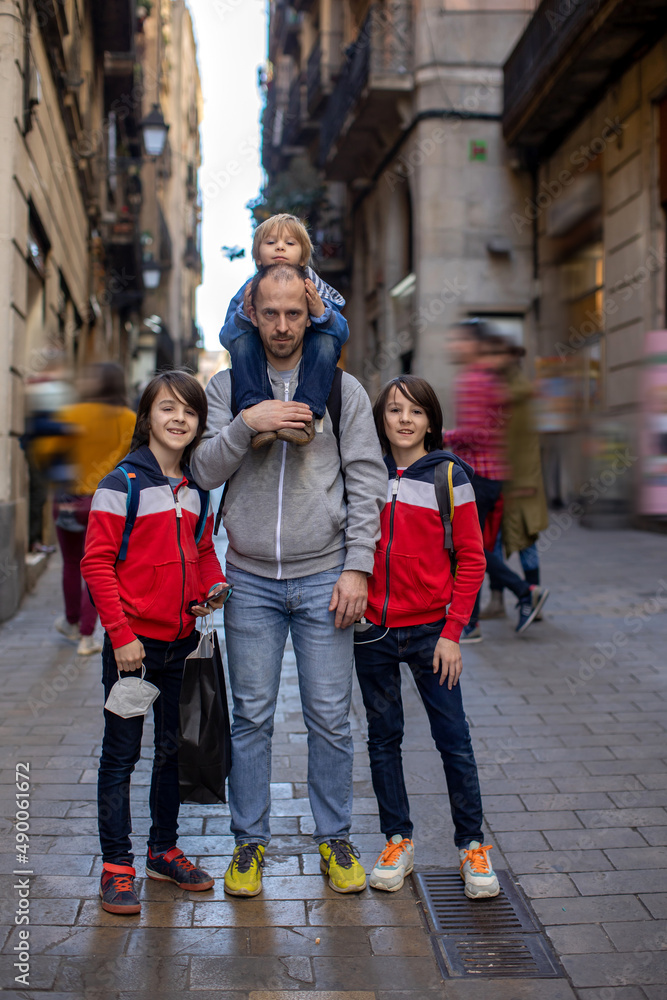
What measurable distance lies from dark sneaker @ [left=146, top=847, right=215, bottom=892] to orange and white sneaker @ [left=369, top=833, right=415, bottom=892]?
539mm

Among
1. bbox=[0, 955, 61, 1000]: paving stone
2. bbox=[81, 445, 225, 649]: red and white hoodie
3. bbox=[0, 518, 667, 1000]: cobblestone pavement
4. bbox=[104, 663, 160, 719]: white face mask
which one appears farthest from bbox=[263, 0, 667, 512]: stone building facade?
bbox=[0, 955, 61, 1000]: paving stone

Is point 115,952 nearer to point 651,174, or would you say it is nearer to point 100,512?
point 100,512

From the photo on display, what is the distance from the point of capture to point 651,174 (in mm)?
11664

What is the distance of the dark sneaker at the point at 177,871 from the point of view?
2.99m

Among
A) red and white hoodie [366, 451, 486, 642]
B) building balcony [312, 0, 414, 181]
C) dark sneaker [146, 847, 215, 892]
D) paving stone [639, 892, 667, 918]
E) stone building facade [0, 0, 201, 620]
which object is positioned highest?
building balcony [312, 0, 414, 181]

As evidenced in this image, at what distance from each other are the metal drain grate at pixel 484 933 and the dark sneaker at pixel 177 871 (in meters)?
0.70

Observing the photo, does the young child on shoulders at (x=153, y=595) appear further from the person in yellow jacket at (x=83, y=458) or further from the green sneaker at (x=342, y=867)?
the person in yellow jacket at (x=83, y=458)

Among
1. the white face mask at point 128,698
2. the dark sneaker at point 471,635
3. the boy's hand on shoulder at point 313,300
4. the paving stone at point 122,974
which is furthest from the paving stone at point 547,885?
the dark sneaker at point 471,635

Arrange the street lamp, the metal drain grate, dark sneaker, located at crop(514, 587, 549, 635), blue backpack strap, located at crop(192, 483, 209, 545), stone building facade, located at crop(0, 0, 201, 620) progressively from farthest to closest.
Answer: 1. the street lamp
2. stone building facade, located at crop(0, 0, 201, 620)
3. dark sneaker, located at crop(514, 587, 549, 635)
4. blue backpack strap, located at crop(192, 483, 209, 545)
5. the metal drain grate

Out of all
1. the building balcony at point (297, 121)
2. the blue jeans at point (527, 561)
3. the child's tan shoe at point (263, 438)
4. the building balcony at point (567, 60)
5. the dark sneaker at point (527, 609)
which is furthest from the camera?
the building balcony at point (297, 121)

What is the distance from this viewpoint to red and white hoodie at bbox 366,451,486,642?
3.00 m

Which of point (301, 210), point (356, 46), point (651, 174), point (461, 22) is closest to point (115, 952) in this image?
point (651, 174)

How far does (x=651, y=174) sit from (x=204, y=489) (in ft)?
34.3

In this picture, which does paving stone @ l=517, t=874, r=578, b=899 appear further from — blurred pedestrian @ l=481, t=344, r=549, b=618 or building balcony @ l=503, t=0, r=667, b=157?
building balcony @ l=503, t=0, r=667, b=157
